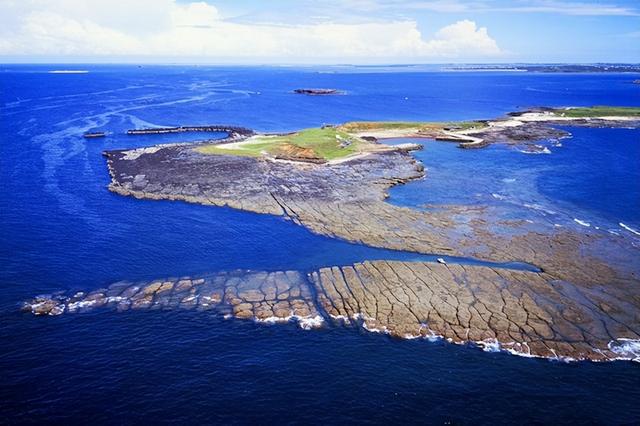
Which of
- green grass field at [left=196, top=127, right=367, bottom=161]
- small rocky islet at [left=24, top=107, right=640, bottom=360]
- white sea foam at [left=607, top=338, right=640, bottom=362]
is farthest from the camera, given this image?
green grass field at [left=196, top=127, right=367, bottom=161]

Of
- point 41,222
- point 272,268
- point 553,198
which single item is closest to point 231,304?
point 272,268

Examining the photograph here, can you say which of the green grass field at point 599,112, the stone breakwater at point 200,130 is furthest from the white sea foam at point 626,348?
the green grass field at point 599,112

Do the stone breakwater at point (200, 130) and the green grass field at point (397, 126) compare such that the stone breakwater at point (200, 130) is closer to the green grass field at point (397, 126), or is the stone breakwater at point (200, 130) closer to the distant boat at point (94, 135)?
the distant boat at point (94, 135)

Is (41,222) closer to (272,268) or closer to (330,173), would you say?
(272,268)

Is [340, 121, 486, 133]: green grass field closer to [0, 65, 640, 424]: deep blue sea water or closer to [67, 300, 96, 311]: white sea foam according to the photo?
[0, 65, 640, 424]: deep blue sea water

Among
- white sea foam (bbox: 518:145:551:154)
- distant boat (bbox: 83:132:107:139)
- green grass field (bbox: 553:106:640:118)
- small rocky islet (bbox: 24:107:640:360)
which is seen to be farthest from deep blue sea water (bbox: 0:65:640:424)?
green grass field (bbox: 553:106:640:118)

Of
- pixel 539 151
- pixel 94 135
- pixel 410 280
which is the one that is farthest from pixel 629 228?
pixel 94 135

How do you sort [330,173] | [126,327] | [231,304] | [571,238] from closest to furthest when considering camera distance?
[126,327]
[231,304]
[571,238]
[330,173]
